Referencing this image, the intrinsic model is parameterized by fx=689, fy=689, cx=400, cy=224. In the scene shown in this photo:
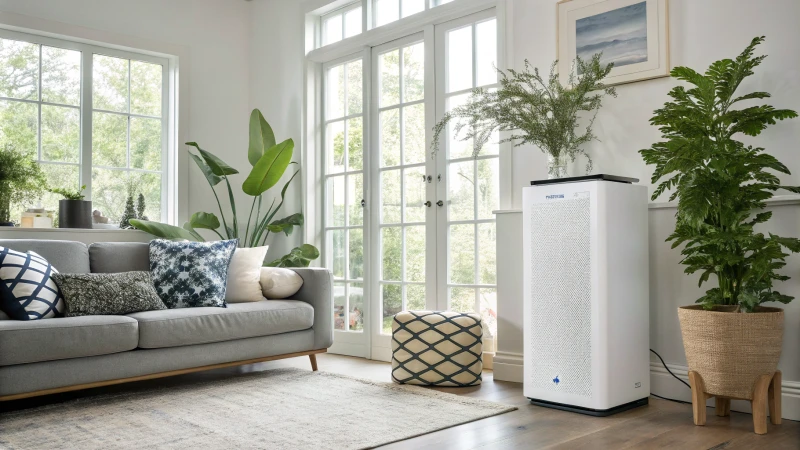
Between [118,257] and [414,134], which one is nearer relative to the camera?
[118,257]

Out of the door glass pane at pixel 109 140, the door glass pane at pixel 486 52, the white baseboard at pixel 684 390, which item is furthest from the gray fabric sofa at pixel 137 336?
the white baseboard at pixel 684 390

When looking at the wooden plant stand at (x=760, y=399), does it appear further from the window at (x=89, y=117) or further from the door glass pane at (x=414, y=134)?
the window at (x=89, y=117)

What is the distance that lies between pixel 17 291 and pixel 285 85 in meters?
2.72

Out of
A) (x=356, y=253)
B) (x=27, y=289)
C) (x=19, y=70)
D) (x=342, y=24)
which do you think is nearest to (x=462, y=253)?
(x=356, y=253)

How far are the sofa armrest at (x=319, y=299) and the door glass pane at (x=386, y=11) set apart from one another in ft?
5.88

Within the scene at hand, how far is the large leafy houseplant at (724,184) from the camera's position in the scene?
2.56 m

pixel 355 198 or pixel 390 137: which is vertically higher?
pixel 390 137

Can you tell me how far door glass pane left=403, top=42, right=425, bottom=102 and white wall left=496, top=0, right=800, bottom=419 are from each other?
2.51ft

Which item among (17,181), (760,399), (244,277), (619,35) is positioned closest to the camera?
(760,399)

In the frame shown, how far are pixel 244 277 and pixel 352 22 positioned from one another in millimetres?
2092

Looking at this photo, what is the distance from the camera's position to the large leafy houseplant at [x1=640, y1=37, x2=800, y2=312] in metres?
2.56

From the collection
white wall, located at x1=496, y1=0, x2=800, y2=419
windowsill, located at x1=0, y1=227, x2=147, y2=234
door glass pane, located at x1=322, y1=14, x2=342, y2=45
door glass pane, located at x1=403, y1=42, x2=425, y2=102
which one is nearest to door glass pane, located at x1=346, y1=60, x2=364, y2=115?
door glass pane, located at x1=322, y1=14, x2=342, y2=45

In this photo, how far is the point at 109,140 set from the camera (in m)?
4.88

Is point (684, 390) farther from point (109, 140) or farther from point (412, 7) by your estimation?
point (109, 140)
